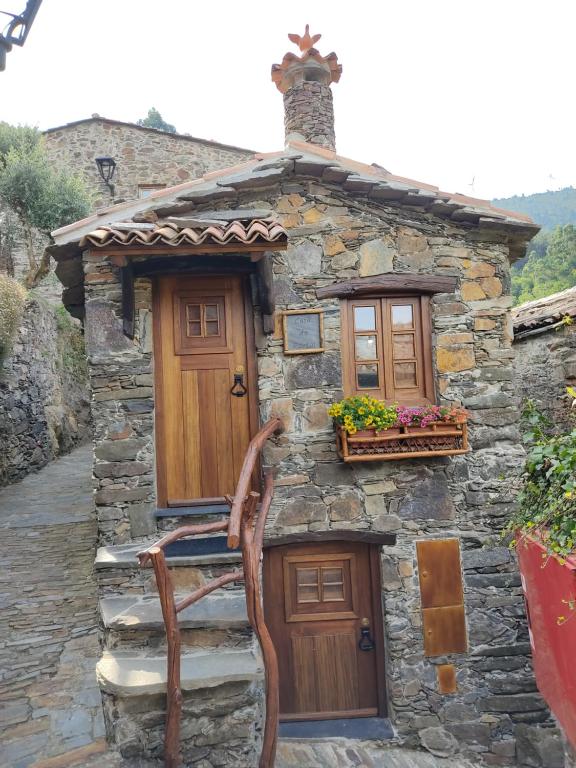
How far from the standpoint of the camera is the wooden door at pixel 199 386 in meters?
4.64

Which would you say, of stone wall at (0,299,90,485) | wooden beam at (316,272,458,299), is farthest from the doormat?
stone wall at (0,299,90,485)

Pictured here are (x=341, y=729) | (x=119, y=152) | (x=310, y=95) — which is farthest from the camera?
(x=119, y=152)

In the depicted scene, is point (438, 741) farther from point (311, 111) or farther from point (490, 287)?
point (311, 111)

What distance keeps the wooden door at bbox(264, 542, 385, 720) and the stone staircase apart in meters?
0.81

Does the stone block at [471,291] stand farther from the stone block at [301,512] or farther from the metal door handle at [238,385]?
the stone block at [301,512]

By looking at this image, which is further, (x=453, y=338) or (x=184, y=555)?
(x=453, y=338)

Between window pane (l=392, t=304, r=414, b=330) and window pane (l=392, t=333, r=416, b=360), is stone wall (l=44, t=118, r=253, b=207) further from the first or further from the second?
window pane (l=392, t=333, r=416, b=360)

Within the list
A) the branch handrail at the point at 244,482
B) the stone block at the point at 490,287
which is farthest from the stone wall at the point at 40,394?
the stone block at the point at 490,287

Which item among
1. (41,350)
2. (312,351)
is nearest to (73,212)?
(41,350)

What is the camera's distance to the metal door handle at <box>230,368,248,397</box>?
4.66m

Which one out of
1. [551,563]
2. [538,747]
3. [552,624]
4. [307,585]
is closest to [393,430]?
[551,563]

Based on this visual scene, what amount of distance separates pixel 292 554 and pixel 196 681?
5.62ft

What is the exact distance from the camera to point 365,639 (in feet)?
15.5

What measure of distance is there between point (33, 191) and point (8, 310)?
13.4 ft
